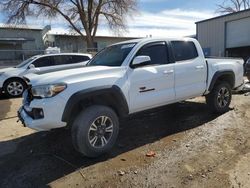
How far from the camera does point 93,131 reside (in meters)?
4.73

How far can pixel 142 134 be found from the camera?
5.86 metres

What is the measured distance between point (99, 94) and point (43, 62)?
26.3 ft

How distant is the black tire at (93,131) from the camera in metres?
4.54

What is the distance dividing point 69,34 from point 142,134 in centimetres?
3323

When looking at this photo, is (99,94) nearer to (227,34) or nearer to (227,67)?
(227,67)

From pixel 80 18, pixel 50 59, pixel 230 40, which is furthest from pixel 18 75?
pixel 80 18

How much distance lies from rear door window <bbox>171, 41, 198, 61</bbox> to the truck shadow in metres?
1.41

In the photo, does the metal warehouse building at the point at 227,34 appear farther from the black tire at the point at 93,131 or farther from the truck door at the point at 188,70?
the black tire at the point at 93,131

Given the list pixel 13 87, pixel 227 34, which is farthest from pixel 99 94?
pixel 227 34

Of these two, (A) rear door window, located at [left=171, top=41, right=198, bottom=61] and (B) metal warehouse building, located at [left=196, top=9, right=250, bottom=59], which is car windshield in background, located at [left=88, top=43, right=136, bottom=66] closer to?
(A) rear door window, located at [left=171, top=41, right=198, bottom=61]

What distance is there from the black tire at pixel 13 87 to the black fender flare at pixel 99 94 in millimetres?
7834

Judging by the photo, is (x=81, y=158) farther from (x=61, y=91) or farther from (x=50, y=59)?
(x=50, y=59)

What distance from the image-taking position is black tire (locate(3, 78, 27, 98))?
1167cm

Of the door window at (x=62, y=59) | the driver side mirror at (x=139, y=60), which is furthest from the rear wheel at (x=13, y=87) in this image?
the driver side mirror at (x=139, y=60)
